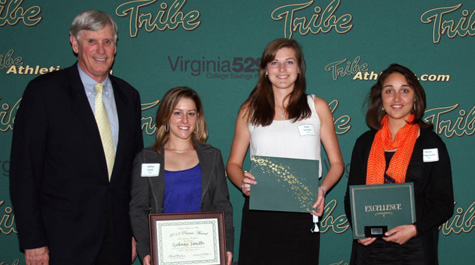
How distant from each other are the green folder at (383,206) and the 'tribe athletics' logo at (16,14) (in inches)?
123

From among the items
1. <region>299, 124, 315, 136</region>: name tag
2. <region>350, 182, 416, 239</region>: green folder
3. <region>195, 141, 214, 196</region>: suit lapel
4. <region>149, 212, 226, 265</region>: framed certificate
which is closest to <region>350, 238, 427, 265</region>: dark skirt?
<region>350, 182, 416, 239</region>: green folder

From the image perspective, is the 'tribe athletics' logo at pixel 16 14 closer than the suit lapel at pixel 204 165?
No

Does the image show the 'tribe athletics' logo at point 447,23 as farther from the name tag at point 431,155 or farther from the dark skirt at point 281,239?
the dark skirt at point 281,239

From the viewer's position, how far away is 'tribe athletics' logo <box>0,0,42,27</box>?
3.74 m

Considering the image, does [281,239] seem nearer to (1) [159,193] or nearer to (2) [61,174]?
(1) [159,193]

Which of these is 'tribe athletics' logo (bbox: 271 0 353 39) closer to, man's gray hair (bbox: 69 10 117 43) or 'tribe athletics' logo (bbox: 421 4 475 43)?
'tribe athletics' logo (bbox: 421 4 475 43)

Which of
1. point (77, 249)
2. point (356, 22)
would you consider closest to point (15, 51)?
point (77, 249)

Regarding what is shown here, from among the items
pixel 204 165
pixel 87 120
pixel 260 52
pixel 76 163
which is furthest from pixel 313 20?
pixel 76 163

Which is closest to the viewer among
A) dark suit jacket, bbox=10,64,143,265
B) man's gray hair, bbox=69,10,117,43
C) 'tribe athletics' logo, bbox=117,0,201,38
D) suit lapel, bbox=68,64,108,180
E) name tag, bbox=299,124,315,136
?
dark suit jacket, bbox=10,64,143,265

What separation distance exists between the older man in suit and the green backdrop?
0.97 metres

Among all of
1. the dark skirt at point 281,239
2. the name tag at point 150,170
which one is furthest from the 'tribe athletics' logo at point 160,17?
the dark skirt at point 281,239

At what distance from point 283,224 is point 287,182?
334mm

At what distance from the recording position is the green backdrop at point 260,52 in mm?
3748

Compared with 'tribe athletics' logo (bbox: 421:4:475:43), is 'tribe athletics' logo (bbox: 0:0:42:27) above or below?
above
